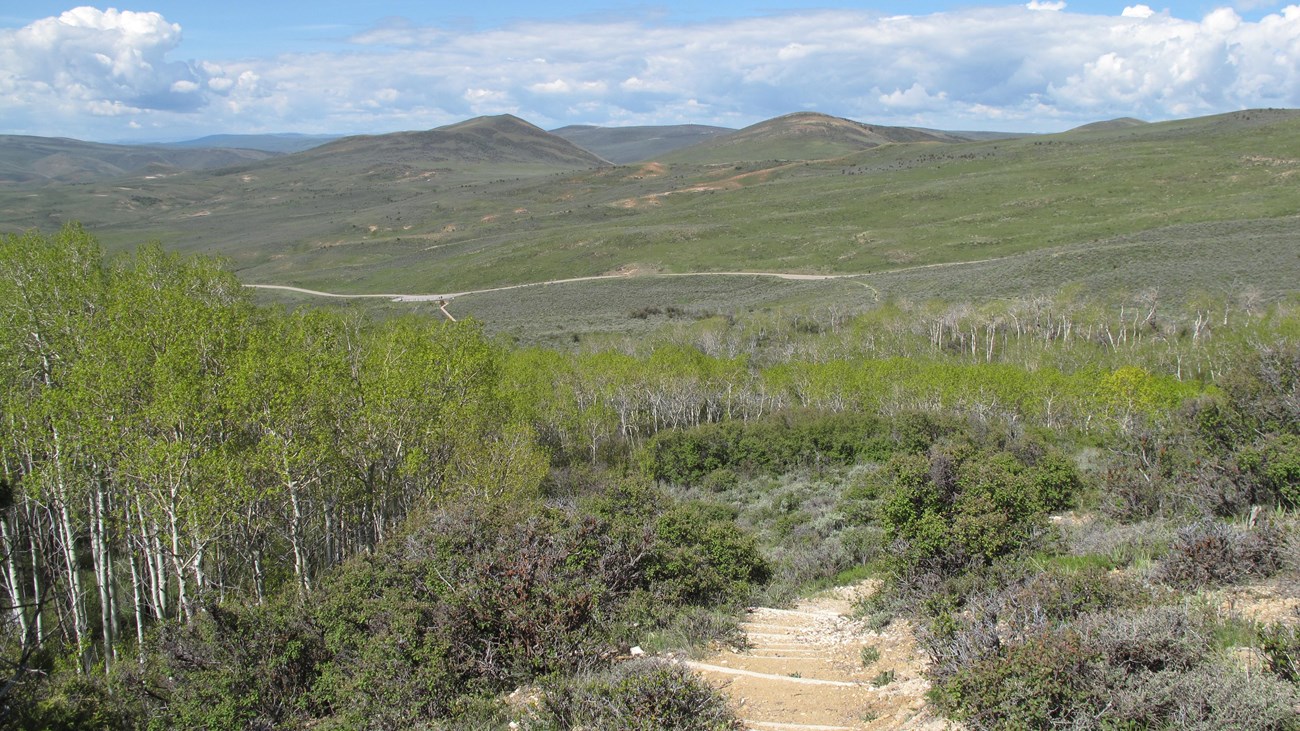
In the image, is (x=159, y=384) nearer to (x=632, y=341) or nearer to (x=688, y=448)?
(x=688, y=448)

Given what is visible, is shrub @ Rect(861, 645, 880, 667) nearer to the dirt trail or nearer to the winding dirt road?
the dirt trail

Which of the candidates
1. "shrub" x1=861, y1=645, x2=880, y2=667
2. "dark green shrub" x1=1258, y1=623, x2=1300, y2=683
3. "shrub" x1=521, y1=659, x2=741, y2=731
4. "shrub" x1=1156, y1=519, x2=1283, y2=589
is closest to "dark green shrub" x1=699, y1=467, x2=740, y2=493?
"shrub" x1=861, y1=645, x2=880, y2=667

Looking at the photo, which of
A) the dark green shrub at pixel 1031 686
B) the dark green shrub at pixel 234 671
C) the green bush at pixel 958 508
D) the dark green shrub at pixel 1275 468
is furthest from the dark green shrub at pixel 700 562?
the dark green shrub at pixel 1275 468

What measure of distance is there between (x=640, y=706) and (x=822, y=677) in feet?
9.27

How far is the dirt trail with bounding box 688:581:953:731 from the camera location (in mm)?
8289

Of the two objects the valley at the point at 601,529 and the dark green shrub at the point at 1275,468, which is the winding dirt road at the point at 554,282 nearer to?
the valley at the point at 601,529

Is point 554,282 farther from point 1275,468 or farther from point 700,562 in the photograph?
point 1275,468

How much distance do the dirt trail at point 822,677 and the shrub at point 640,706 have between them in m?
0.60

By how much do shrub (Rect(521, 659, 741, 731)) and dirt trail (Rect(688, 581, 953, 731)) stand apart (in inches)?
23.8

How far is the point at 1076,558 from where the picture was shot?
448 inches

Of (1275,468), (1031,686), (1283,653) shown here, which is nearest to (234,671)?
(1031,686)

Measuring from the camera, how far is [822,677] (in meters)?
9.64

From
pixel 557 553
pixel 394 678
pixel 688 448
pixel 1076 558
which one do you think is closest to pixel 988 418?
pixel 688 448

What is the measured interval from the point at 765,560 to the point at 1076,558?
20.5 feet
